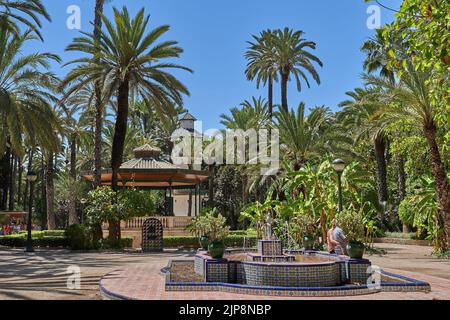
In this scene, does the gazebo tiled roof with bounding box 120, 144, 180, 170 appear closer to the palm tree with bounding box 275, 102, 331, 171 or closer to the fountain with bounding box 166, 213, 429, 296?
the palm tree with bounding box 275, 102, 331, 171

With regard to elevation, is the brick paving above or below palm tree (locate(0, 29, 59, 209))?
below

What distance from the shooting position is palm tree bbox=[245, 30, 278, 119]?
39.1 metres

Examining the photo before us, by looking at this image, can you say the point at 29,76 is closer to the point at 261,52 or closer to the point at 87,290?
the point at 87,290

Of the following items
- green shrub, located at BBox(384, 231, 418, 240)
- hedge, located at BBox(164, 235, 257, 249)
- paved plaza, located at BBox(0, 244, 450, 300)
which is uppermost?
green shrub, located at BBox(384, 231, 418, 240)

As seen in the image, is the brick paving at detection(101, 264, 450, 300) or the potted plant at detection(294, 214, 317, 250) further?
the potted plant at detection(294, 214, 317, 250)

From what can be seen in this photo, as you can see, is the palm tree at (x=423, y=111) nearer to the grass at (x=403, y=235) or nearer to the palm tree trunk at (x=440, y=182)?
the palm tree trunk at (x=440, y=182)

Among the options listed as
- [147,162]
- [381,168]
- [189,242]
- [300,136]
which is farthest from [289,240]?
[381,168]

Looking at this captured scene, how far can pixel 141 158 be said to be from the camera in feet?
105

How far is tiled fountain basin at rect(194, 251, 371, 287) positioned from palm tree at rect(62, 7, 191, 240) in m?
15.6

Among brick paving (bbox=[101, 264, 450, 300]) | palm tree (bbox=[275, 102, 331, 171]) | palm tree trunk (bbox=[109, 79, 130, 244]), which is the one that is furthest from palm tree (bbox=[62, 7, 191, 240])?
brick paving (bbox=[101, 264, 450, 300])

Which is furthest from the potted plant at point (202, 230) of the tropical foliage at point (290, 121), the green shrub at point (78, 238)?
the green shrub at point (78, 238)

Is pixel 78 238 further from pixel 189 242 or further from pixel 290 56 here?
pixel 290 56

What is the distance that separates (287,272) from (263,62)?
102 feet
